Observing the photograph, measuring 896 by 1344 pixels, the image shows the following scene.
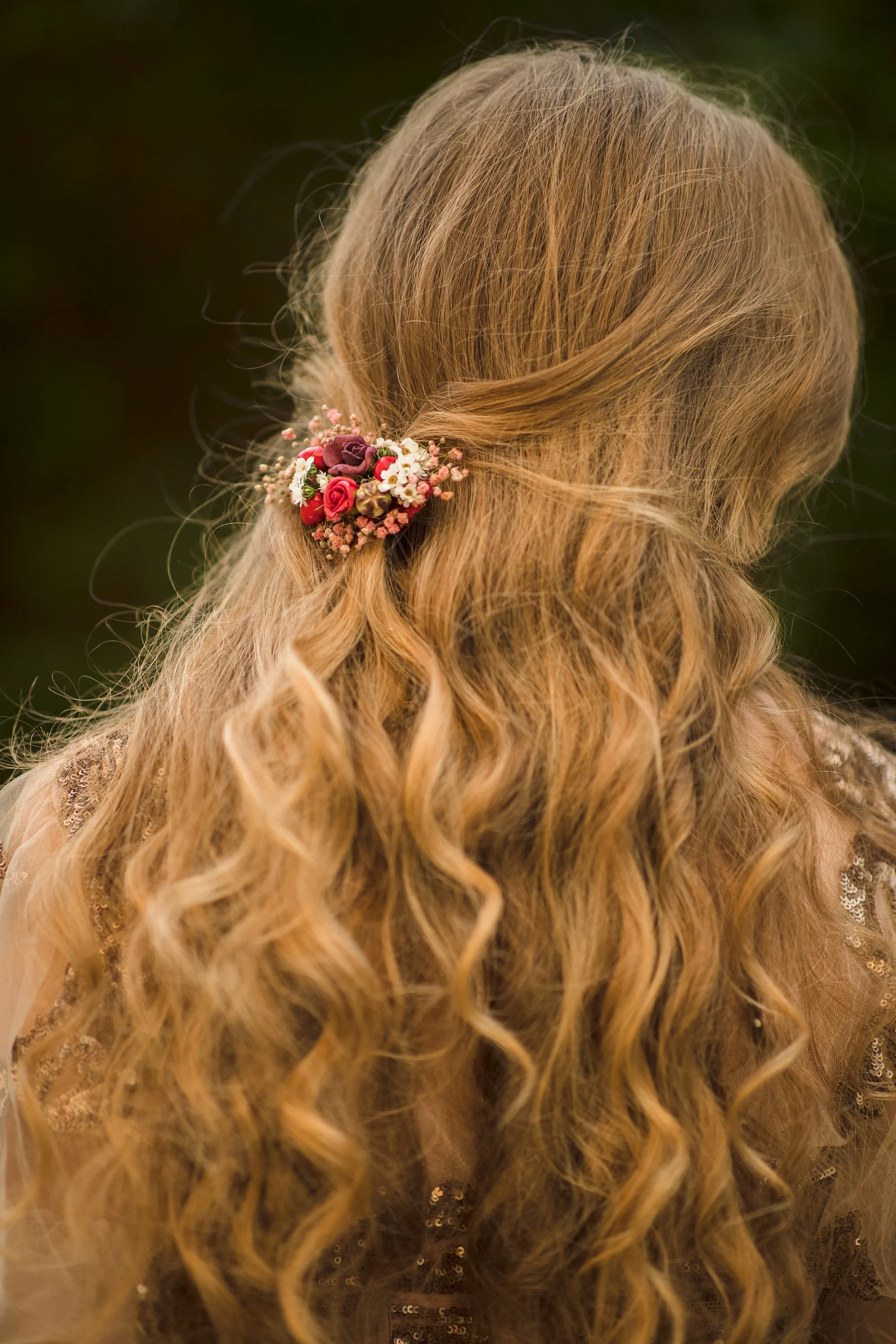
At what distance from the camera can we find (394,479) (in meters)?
0.86

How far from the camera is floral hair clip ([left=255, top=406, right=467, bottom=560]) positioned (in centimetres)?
87

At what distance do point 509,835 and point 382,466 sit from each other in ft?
1.09

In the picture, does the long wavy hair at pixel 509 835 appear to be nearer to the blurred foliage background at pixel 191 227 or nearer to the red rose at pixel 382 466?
the red rose at pixel 382 466

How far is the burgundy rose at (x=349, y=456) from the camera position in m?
0.88

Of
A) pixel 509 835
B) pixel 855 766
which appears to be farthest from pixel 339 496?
pixel 855 766

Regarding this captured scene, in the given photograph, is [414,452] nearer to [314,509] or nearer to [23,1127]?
[314,509]

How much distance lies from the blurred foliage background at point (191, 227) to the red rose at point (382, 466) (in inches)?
37.9

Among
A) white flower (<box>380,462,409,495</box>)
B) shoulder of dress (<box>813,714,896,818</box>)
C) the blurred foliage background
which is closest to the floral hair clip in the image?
white flower (<box>380,462,409,495</box>)

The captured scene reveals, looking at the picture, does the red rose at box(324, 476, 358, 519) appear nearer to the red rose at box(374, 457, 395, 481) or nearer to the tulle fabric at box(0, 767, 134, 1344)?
the red rose at box(374, 457, 395, 481)

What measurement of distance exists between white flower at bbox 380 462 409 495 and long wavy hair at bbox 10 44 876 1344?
0.06m

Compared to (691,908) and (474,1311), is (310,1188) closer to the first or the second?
(474,1311)

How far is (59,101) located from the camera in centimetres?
186

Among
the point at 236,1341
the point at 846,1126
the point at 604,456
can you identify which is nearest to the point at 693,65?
the point at 604,456

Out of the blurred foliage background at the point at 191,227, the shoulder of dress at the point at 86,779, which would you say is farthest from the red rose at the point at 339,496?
the blurred foliage background at the point at 191,227
